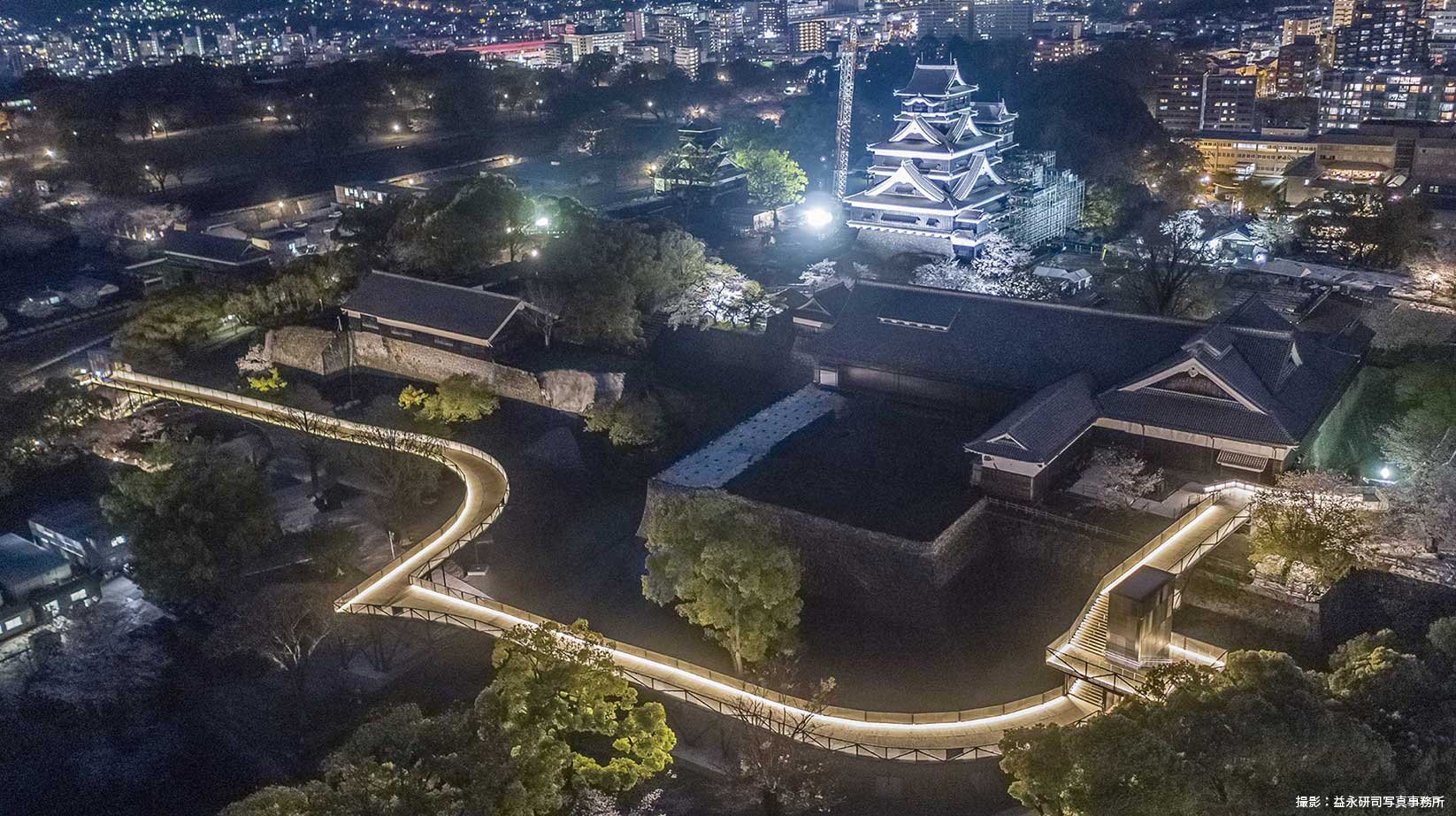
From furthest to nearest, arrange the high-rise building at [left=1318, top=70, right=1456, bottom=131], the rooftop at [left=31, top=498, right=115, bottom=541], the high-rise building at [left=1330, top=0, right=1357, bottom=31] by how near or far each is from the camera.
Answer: the high-rise building at [left=1330, top=0, right=1357, bottom=31] < the high-rise building at [left=1318, top=70, right=1456, bottom=131] < the rooftop at [left=31, top=498, right=115, bottom=541]

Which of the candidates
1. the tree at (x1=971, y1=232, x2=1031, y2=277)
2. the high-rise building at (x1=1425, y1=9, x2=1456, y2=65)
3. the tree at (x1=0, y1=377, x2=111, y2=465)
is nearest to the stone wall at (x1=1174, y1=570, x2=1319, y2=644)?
the tree at (x1=971, y1=232, x2=1031, y2=277)

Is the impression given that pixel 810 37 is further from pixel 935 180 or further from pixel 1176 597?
pixel 1176 597

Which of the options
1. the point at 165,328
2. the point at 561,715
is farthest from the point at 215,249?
the point at 561,715

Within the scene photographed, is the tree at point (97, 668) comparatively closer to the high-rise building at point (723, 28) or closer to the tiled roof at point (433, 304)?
the tiled roof at point (433, 304)

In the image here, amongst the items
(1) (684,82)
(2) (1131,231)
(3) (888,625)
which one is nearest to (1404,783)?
(3) (888,625)

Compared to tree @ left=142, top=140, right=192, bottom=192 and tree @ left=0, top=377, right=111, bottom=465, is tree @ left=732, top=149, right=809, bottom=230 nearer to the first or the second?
tree @ left=0, top=377, right=111, bottom=465

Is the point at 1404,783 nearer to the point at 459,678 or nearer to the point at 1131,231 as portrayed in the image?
the point at 459,678

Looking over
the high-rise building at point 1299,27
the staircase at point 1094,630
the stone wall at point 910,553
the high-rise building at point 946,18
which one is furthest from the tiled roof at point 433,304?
the high-rise building at point 946,18
